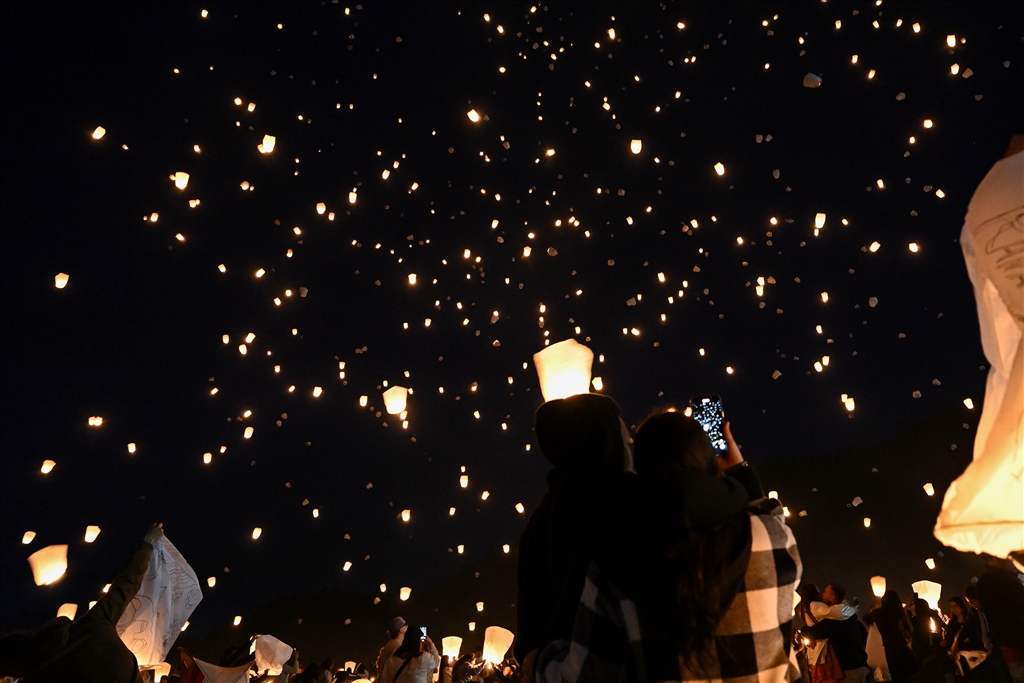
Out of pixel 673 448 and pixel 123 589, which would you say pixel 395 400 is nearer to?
pixel 123 589

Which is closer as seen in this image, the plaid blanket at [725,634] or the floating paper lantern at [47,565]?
the plaid blanket at [725,634]

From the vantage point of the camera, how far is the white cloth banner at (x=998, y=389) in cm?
134

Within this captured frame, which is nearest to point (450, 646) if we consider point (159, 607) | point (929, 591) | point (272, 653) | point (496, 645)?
point (496, 645)

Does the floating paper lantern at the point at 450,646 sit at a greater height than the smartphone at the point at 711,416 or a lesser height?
lesser

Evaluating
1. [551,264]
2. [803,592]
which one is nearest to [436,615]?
[551,264]

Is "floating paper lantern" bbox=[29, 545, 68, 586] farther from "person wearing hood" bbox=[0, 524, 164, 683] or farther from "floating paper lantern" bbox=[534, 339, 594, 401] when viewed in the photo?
"floating paper lantern" bbox=[534, 339, 594, 401]

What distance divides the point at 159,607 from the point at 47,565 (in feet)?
8.12

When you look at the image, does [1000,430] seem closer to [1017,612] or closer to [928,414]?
[1017,612]

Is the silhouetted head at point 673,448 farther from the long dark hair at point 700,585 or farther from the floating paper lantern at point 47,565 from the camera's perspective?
the floating paper lantern at point 47,565

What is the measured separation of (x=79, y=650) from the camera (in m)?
2.81

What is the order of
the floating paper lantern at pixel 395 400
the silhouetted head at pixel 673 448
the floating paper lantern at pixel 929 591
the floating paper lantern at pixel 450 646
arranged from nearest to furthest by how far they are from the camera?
the silhouetted head at pixel 673 448, the floating paper lantern at pixel 395 400, the floating paper lantern at pixel 929 591, the floating paper lantern at pixel 450 646

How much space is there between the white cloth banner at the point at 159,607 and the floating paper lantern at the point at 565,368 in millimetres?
2949

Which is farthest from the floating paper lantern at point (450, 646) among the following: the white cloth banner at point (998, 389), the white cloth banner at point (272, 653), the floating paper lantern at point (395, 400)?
the white cloth banner at point (998, 389)

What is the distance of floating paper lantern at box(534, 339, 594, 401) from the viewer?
227 cm
